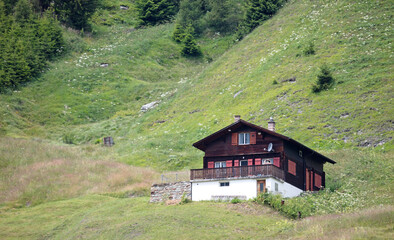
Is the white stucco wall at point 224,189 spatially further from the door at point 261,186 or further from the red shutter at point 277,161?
the red shutter at point 277,161

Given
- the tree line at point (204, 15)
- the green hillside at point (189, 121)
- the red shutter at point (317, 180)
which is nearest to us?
the green hillside at point (189, 121)

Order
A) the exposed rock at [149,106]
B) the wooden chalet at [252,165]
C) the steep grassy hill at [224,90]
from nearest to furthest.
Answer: the wooden chalet at [252,165]
the steep grassy hill at [224,90]
the exposed rock at [149,106]

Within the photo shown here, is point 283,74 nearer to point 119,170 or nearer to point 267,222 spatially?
point 119,170

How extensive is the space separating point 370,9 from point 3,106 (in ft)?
189

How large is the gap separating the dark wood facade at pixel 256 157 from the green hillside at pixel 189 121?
2940 millimetres

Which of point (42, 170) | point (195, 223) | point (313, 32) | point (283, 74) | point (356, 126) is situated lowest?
point (195, 223)

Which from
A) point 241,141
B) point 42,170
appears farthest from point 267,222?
point 42,170

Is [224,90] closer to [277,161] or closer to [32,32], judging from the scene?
[277,161]

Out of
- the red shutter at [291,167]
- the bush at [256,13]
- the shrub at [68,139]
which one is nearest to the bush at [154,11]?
the bush at [256,13]

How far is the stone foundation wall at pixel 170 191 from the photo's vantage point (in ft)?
179

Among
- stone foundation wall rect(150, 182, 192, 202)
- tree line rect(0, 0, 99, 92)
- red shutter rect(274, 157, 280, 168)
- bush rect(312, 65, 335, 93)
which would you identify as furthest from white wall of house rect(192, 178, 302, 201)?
tree line rect(0, 0, 99, 92)

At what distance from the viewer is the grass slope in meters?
38.0

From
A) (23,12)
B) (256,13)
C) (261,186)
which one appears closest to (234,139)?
(261,186)

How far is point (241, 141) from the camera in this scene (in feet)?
185
